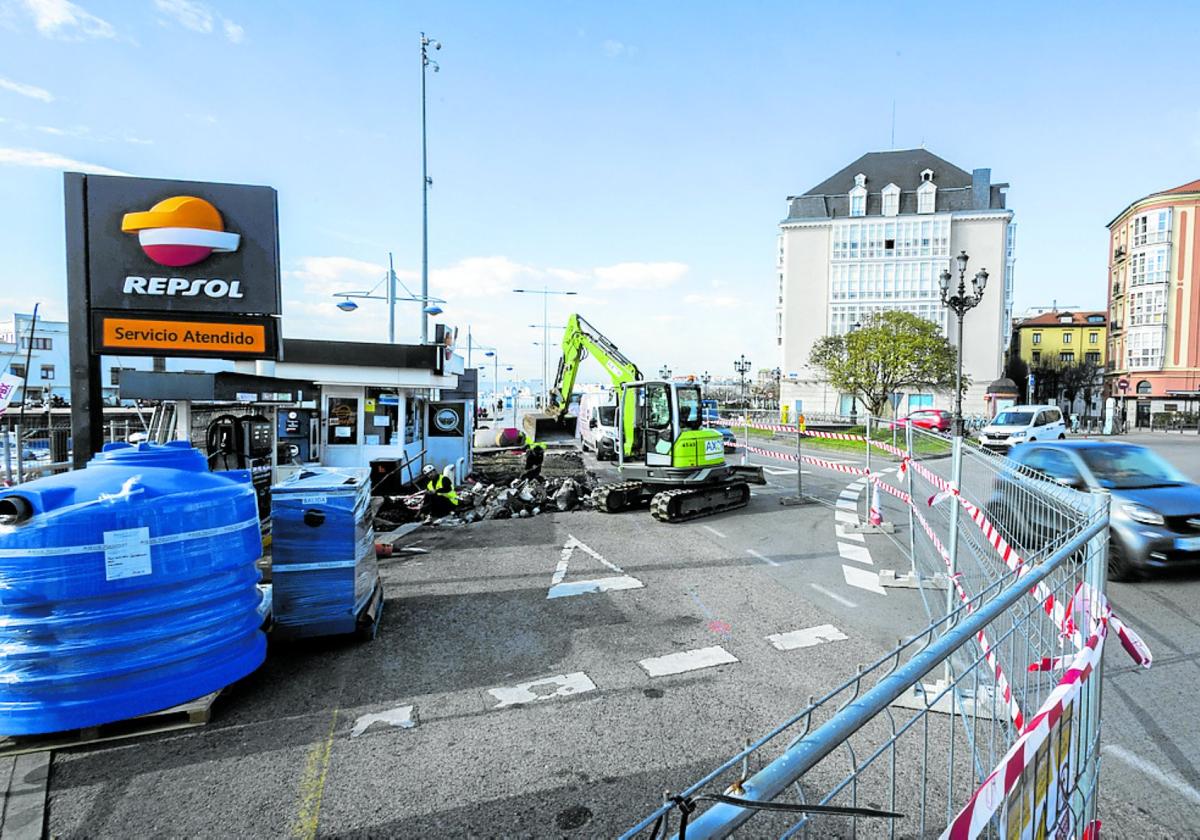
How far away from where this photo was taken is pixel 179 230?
6.75 m

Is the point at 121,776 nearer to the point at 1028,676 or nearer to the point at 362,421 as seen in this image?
the point at 1028,676

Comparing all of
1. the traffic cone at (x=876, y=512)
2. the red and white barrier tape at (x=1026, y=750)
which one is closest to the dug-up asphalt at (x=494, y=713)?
the red and white barrier tape at (x=1026, y=750)

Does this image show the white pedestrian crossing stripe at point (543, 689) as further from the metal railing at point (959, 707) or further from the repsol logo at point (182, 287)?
the repsol logo at point (182, 287)

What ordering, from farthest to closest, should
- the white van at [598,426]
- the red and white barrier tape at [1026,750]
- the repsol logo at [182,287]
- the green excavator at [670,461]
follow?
the white van at [598,426]
the green excavator at [670,461]
the repsol logo at [182,287]
the red and white barrier tape at [1026,750]

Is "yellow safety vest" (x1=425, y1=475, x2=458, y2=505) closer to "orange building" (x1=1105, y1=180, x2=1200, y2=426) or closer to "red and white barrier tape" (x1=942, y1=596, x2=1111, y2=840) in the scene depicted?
"red and white barrier tape" (x1=942, y1=596, x2=1111, y2=840)

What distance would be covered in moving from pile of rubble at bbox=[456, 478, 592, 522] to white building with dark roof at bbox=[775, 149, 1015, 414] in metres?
45.6

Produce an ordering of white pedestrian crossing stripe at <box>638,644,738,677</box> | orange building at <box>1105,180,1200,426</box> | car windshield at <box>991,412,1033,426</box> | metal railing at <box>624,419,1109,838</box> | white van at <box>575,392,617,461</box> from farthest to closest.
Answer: orange building at <box>1105,180,1200,426</box> < car windshield at <box>991,412,1033,426</box> < white van at <box>575,392,617,461</box> < white pedestrian crossing stripe at <box>638,644,738,677</box> < metal railing at <box>624,419,1109,838</box>

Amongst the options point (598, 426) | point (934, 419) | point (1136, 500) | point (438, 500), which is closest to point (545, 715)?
point (1136, 500)

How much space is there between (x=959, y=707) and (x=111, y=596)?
4981 mm

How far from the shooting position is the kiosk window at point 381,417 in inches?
609

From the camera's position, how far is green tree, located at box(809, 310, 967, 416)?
3803cm

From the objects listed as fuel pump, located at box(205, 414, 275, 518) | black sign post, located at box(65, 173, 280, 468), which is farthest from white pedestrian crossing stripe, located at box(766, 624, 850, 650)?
fuel pump, located at box(205, 414, 275, 518)

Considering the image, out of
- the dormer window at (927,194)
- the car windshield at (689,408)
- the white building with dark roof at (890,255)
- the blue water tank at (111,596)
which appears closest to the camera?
the blue water tank at (111,596)

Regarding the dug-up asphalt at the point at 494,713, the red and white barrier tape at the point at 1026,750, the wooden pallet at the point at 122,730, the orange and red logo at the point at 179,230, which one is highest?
the orange and red logo at the point at 179,230
